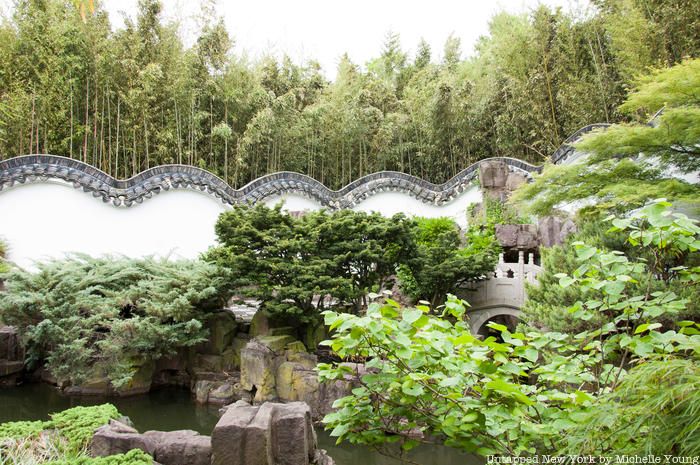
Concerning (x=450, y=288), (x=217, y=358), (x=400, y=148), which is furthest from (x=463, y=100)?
(x=217, y=358)

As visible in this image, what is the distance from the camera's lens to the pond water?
4.60 m

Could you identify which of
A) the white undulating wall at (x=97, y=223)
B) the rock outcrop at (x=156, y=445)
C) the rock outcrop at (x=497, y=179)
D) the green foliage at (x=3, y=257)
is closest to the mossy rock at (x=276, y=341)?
the white undulating wall at (x=97, y=223)

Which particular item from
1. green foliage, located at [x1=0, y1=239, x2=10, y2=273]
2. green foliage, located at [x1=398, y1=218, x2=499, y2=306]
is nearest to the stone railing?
green foliage, located at [x1=398, y1=218, x2=499, y2=306]

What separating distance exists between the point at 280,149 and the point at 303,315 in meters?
5.47

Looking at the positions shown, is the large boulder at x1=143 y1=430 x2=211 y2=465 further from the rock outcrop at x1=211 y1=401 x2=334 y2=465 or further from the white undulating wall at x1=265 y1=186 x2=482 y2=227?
the white undulating wall at x1=265 y1=186 x2=482 y2=227

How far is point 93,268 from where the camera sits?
6.47 metres

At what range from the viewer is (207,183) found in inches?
332

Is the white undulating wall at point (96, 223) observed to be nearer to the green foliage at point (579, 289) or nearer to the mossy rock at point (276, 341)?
the mossy rock at point (276, 341)

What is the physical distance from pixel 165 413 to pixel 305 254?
2.50 meters

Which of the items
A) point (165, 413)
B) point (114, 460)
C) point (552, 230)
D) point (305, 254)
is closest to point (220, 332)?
point (165, 413)

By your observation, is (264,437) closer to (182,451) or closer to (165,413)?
(182,451)

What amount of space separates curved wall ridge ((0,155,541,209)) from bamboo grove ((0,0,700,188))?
89 centimetres

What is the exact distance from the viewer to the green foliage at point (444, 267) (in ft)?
22.6

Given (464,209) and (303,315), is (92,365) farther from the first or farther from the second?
(464,209)
